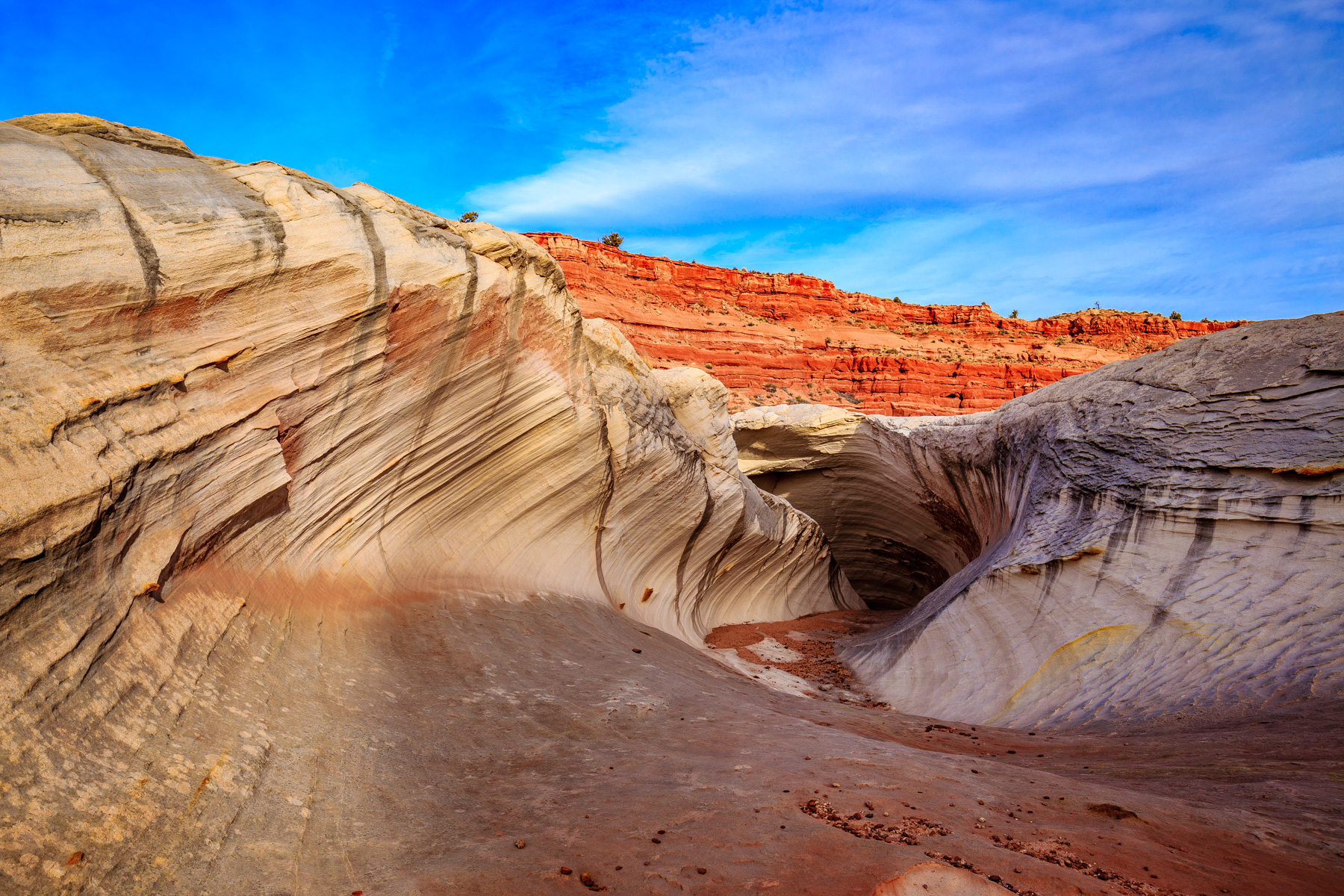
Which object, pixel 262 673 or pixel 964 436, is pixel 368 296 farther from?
pixel 964 436

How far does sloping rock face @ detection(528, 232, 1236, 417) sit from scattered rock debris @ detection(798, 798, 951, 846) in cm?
3241

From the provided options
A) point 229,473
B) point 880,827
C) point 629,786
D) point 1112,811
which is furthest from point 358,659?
point 1112,811

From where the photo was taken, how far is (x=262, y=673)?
159 inches

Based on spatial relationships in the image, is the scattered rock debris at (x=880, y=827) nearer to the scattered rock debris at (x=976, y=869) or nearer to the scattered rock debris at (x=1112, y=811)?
the scattered rock debris at (x=976, y=869)

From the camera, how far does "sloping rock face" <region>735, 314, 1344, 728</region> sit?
21.6ft

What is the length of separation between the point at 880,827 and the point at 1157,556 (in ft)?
21.2

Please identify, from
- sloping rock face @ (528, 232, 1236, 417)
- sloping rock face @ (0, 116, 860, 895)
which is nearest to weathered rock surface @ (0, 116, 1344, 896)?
sloping rock face @ (0, 116, 860, 895)

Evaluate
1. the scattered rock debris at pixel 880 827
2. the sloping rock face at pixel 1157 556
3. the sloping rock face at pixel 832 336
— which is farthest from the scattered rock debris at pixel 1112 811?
the sloping rock face at pixel 832 336

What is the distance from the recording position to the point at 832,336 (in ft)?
157

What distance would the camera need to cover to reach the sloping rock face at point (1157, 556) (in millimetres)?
6578

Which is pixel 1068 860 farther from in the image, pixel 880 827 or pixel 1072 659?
pixel 1072 659

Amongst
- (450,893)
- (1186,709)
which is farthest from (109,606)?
(1186,709)

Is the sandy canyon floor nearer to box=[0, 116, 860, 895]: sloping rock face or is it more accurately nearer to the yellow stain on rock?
box=[0, 116, 860, 895]: sloping rock face

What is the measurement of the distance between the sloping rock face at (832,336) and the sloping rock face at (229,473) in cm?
2909
